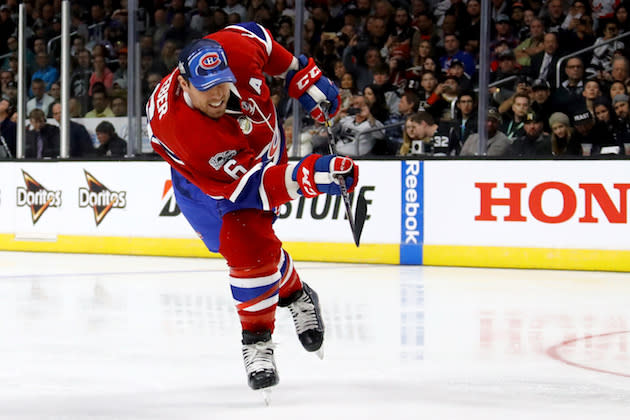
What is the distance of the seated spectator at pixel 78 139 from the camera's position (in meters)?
9.12

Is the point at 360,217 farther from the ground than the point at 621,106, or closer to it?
closer to it

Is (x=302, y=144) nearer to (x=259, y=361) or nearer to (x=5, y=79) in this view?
(x=5, y=79)

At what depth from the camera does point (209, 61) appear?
9.84 ft

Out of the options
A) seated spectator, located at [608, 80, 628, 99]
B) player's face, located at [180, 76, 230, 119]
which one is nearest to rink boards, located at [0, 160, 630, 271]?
seated spectator, located at [608, 80, 628, 99]

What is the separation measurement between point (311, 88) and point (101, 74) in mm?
5943

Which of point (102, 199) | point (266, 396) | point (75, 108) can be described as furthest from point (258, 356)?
point (75, 108)

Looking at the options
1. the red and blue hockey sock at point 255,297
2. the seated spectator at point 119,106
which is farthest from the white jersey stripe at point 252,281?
the seated spectator at point 119,106

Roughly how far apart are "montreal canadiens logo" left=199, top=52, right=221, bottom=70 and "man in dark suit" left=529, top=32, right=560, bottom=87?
5159 millimetres

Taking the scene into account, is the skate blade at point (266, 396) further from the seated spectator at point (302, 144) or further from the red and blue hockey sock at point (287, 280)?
the seated spectator at point (302, 144)

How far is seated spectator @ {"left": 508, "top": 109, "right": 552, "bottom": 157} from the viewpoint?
7.47 meters

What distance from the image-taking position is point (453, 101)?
7879 mm

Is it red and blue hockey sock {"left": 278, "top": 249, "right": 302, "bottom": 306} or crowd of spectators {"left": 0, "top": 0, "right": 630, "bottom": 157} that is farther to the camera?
crowd of spectators {"left": 0, "top": 0, "right": 630, "bottom": 157}

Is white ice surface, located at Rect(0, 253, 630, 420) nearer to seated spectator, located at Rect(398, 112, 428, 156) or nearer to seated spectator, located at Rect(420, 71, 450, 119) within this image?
seated spectator, located at Rect(398, 112, 428, 156)

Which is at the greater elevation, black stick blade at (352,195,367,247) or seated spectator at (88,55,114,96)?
seated spectator at (88,55,114,96)
